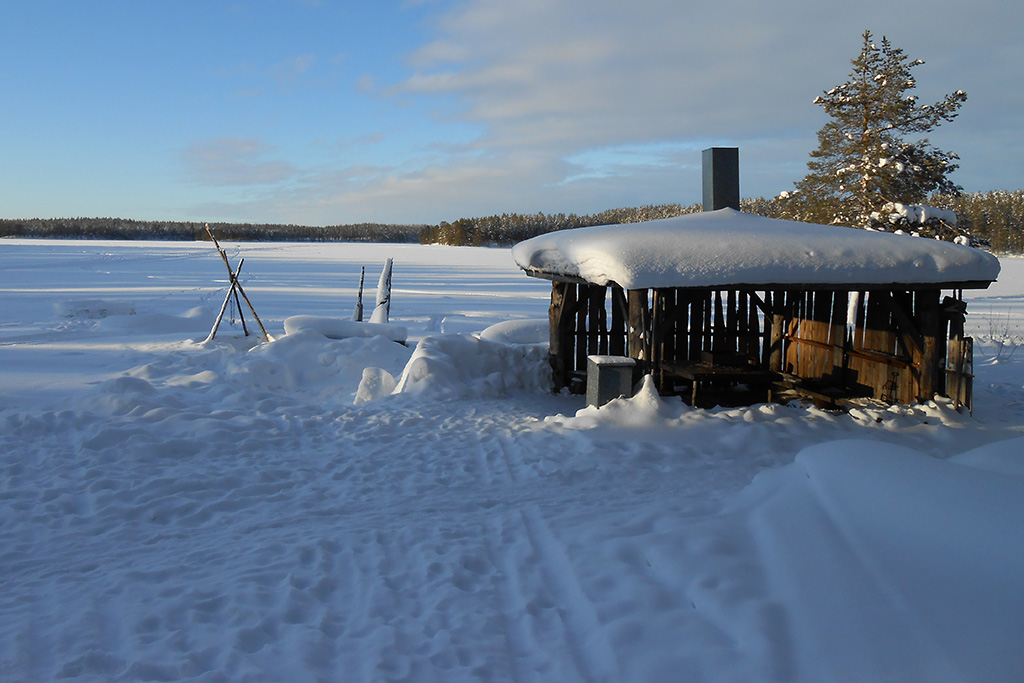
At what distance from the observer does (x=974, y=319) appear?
19.4 meters

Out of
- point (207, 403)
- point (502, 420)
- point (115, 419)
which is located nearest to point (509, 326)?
point (502, 420)

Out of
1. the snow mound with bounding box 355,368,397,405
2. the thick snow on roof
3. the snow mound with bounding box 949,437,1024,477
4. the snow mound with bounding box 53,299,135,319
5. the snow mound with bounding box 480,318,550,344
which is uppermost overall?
the thick snow on roof

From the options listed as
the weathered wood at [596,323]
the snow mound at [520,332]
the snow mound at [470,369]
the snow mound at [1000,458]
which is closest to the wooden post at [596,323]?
the weathered wood at [596,323]

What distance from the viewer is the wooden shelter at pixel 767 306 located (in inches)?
285

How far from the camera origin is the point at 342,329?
13.0 metres

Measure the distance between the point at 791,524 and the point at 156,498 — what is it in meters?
4.62

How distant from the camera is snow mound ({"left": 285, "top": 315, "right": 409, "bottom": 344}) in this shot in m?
12.8

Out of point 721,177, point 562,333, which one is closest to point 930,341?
point 721,177

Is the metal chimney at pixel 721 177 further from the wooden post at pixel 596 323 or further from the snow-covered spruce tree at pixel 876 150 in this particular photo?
the snow-covered spruce tree at pixel 876 150

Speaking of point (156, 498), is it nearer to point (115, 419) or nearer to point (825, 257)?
point (115, 419)

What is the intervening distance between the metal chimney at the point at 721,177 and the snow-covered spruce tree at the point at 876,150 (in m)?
10.8

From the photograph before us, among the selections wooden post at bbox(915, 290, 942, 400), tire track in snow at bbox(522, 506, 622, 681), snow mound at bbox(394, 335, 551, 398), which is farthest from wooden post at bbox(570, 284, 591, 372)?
tire track in snow at bbox(522, 506, 622, 681)

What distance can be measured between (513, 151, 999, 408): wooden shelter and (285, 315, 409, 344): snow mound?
4.13m

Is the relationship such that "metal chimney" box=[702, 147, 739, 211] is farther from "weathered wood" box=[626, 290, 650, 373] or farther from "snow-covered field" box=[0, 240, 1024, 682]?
"snow-covered field" box=[0, 240, 1024, 682]
